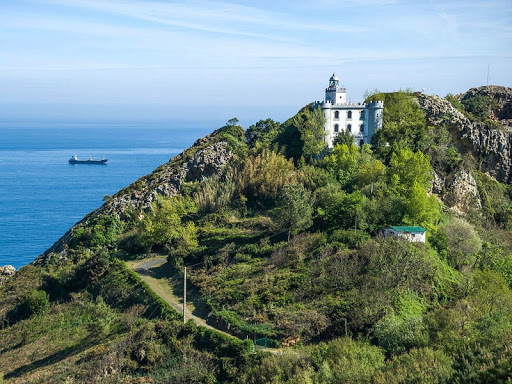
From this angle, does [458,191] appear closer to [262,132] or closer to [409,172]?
[409,172]

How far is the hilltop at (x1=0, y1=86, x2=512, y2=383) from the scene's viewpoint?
2734 cm

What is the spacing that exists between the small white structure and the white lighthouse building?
73.1 feet

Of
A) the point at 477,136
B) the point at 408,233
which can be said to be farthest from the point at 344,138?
the point at 408,233

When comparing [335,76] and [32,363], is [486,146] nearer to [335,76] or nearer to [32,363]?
[335,76]

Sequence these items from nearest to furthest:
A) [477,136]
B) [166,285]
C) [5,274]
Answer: [166,285], [5,274], [477,136]

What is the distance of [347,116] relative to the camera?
198 ft

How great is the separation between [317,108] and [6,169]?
10722cm

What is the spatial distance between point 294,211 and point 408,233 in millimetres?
8710

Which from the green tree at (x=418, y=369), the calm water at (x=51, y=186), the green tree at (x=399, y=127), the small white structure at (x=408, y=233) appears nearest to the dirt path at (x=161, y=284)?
the green tree at (x=418, y=369)

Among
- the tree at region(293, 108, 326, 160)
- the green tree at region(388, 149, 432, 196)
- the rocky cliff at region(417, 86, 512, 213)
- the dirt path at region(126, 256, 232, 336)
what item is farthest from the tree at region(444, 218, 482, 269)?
the rocky cliff at region(417, 86, 512, 213)

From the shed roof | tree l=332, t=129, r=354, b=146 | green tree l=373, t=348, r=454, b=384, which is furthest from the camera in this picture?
tree l=332, t=129, r=354, b=146

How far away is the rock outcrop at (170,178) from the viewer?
2344 inches

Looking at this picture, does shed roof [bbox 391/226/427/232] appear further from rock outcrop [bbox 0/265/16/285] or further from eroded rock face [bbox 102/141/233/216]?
rock outcrop [bbox 0/265/16/285]

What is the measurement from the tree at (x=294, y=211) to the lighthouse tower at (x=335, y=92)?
20.8m
